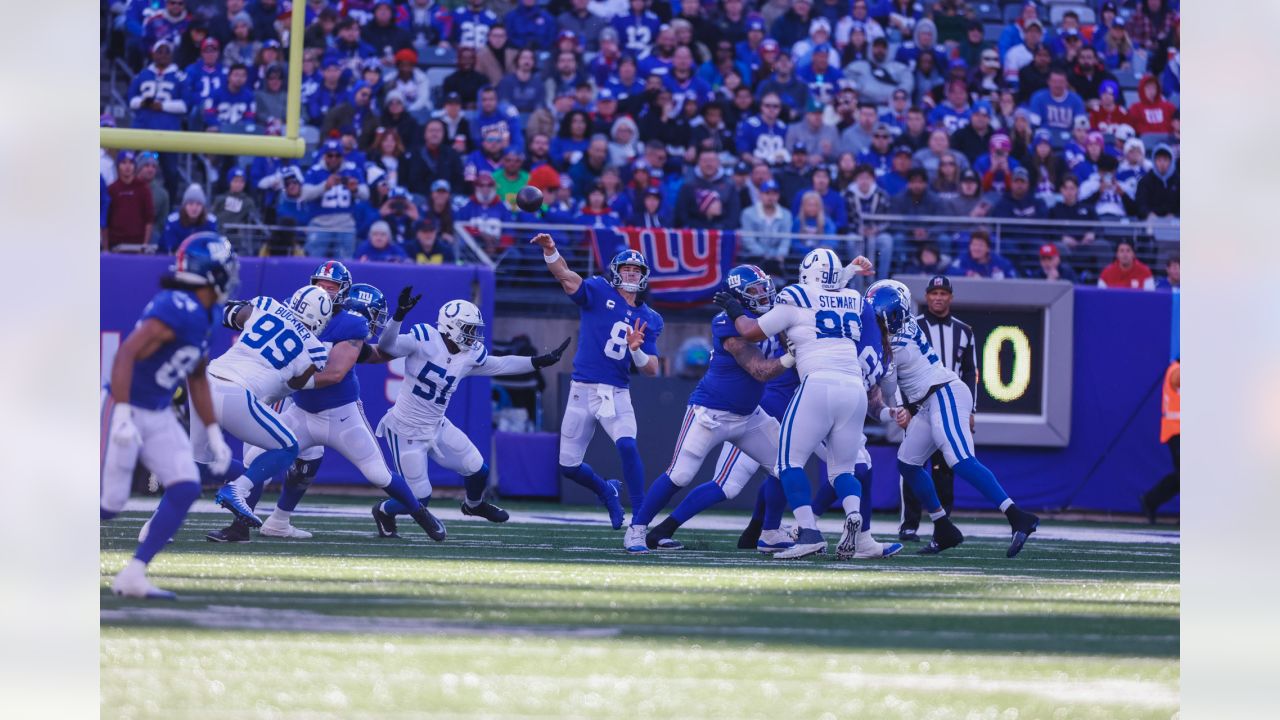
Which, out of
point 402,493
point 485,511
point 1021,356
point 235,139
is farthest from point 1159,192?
point 402,493

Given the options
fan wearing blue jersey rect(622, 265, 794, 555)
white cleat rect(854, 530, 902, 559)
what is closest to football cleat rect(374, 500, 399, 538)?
fan wearing blue jersey rect(622, 265, 794, 555)

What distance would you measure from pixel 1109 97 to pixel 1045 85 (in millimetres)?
550

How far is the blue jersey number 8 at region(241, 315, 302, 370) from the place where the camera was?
7.55 m

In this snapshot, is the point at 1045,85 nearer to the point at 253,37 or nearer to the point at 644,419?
the point at 644,419

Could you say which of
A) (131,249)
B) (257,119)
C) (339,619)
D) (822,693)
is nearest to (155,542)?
(339,619)

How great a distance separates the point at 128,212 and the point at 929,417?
6.25 meters

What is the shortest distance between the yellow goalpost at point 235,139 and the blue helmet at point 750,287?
3.01m

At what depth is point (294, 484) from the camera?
8.00 meters

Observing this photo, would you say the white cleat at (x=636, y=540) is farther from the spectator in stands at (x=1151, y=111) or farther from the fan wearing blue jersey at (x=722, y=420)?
the spectator in stands at (x=1151, y=111)

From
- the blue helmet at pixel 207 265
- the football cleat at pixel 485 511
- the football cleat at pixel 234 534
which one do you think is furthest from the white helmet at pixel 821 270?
the blue helmet at pixel 207 265

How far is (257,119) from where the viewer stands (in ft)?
42.1

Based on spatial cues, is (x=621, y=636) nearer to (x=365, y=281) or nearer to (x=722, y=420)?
(x=722, y=420)

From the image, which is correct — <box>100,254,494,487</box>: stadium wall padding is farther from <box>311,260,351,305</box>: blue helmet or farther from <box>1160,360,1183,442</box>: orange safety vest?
<box>1160,360,1183,442</box>: orange safety vest

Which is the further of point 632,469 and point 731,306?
point 632,469
